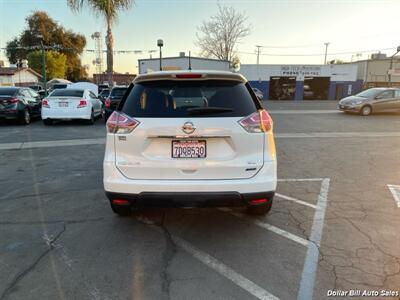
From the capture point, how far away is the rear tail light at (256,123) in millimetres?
3408

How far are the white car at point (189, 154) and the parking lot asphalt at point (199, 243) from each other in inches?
22.2

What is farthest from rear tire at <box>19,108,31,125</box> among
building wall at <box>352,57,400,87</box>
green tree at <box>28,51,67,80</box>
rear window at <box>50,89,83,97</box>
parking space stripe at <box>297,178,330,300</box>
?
building wall at <box>352,57,400,87</box>

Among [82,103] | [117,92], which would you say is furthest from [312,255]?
[117,92]

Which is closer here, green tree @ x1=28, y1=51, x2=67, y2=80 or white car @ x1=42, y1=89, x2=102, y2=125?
white car @ x1=42, y1=89, x2=102, y2=125

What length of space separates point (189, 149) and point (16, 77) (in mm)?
50797

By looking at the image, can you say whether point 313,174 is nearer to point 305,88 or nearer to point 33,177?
point 33,177

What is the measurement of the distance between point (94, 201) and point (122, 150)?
1844 millimetres

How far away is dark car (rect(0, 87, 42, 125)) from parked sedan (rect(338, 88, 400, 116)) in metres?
17.0

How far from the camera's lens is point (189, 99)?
359 centimetres

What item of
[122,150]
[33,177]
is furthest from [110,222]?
[33,177]

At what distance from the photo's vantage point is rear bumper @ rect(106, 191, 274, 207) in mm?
3348

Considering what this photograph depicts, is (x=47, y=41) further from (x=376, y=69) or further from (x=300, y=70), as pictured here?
(x=376, y=69)

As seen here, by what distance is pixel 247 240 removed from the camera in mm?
3727

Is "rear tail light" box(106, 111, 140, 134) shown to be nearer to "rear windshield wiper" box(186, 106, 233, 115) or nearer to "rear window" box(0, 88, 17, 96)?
"rear windshield wiper" box(186, 106, 233, 115)
